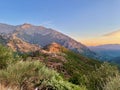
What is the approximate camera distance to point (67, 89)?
13.0 m

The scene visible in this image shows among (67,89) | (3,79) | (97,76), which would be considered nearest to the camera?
(3,79)

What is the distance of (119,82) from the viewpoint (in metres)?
12.4

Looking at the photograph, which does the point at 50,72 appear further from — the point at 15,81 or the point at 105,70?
the point at 105,70

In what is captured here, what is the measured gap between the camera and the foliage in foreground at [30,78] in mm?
12414

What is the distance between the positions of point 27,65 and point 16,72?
1.20 metres

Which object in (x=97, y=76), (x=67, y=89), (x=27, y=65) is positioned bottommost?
(x=97, y=76)

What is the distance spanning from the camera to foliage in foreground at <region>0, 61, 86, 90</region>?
1241cm

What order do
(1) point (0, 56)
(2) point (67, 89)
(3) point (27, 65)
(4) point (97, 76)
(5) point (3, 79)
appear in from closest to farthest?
(5) point (3, 79), (2) point (67, 89), (3) point (27, 65), (1) point (0, 56), (4) point (97, 76)

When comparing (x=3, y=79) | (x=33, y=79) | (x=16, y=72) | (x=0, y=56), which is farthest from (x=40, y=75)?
(x=0, y=56)

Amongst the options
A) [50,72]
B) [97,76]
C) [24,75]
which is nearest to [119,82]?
[50,72]

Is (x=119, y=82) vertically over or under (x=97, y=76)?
over

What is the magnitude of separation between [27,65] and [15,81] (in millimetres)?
1928

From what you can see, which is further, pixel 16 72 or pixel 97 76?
pixel 97 76

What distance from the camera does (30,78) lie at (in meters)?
13.3
